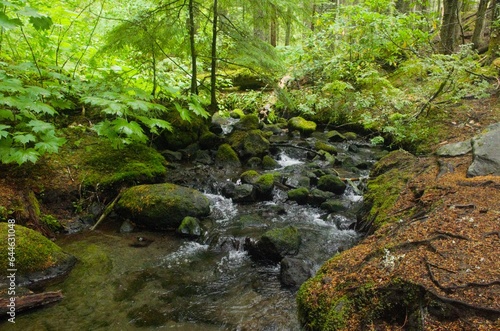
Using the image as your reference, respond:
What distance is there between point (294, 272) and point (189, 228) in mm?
2223

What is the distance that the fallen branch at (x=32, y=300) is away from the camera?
3.38 metres

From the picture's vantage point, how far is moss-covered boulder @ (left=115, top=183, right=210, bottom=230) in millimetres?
5867

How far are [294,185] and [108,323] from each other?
552cm

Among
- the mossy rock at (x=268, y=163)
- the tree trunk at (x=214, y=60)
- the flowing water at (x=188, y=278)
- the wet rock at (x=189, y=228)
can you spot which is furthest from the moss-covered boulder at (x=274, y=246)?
the tree trunk at (x=214, y=60)

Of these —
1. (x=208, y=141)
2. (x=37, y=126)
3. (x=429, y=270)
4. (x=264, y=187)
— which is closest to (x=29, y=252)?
(x=37, y=126)

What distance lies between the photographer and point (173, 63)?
28.9 ft

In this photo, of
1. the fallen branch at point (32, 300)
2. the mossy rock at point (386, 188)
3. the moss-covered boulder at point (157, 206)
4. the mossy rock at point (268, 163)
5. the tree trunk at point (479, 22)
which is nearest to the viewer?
the fallen branch at point (32, 300)

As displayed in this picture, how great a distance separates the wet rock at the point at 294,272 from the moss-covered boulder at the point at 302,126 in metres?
9.31

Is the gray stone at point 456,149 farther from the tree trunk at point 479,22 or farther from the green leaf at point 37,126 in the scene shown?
the tree trunk at point 479,22

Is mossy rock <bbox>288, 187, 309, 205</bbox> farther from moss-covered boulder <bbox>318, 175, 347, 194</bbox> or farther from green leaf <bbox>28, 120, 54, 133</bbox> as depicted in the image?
green leaf <bbox>28, 120, 54, 133</bbox>

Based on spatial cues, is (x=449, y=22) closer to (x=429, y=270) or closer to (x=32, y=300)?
(x=429, y=270)

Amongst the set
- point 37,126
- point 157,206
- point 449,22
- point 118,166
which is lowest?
point 157,206

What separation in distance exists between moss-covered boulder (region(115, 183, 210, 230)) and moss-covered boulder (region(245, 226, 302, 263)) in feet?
4.94

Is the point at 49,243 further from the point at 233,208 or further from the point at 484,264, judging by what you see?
the point at 484,264
